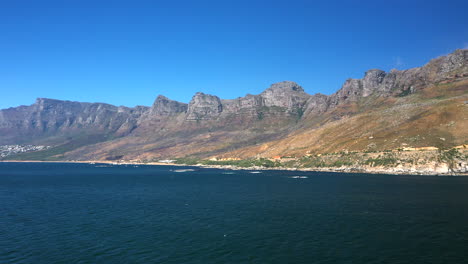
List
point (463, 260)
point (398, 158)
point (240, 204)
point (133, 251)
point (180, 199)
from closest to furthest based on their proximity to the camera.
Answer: point (463, 260) < point (133, 251) < point (240, 204) < point (180, 199) < point (398, 158)

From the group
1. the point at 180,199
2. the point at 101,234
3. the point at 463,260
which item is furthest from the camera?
the point at 180,199

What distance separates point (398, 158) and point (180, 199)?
11804 centimetres

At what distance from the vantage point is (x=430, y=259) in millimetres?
38688

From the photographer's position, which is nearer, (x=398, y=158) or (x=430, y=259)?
(x=430, y=259)

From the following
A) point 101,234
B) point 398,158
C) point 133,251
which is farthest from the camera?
point 398,158

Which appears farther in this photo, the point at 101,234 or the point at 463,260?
the point at 101,234

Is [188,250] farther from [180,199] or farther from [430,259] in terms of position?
[180,199]

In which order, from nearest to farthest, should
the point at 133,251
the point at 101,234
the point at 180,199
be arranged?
1. the point at 133,251
2. the point at 101,234
3. the point at 180,199

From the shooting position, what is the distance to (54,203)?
84562mm

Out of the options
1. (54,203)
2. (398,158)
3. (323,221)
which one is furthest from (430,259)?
(398,158)

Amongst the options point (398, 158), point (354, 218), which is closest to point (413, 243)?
point (354, 218)

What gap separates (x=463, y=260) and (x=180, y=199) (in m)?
67.3

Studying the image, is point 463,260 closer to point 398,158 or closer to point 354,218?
point 354,218

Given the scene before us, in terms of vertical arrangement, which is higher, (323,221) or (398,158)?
(398,158)
